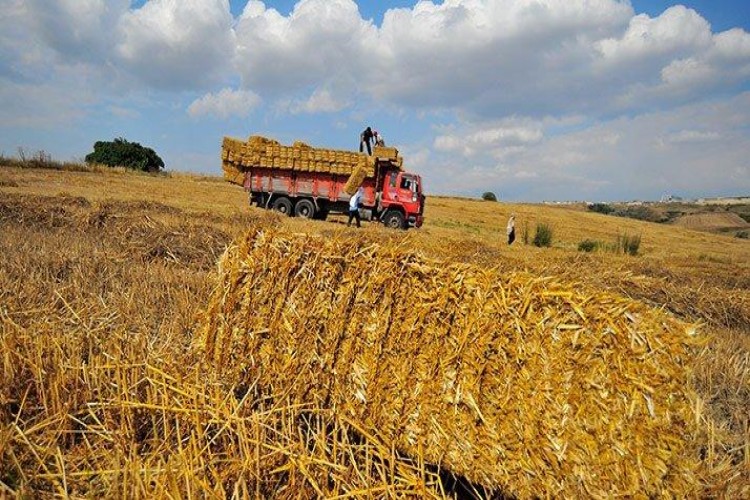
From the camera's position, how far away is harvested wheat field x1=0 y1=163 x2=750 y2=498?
2.40 metres

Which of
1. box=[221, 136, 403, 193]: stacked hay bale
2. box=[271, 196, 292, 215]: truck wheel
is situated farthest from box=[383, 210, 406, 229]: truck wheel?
box=[271, 196, 292, 215]: truck wheel

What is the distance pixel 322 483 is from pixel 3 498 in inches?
52.9

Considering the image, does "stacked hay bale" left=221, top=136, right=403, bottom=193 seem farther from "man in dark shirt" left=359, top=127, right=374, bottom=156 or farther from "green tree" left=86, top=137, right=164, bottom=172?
"green tree" left=86, top=137, right=164, bottom=172

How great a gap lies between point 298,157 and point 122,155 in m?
44.6

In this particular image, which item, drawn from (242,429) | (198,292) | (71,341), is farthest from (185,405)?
(198,292)

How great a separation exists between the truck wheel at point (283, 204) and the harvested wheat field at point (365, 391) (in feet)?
74.2

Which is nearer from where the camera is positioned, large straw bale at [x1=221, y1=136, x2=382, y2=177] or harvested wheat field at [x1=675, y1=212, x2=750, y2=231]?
large straw bale at [x1=221, y1=136, x2=382, y2=177]

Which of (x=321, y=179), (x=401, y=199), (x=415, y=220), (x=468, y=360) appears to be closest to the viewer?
(x=468, y=360)

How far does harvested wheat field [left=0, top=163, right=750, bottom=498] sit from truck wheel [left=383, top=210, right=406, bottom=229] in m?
21.1

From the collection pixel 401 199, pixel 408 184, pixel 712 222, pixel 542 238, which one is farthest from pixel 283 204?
pixel 712 222

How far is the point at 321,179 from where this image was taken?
26656mm

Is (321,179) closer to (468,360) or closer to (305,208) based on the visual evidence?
Result: (305,208)

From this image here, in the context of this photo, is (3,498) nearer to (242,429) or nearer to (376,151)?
(242,429)

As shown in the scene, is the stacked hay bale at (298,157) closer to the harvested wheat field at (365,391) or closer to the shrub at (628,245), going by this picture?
the shrub at (628,245)
